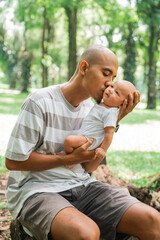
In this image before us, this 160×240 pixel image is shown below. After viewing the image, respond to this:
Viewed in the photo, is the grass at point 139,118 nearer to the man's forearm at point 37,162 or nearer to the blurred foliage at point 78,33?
the blurred foliage at point 78,33

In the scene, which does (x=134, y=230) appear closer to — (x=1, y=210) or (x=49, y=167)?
(x=49, y=167)

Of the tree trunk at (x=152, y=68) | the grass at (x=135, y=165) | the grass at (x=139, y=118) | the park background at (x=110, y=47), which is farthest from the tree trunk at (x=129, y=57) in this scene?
the grass at (x=135, y=165)

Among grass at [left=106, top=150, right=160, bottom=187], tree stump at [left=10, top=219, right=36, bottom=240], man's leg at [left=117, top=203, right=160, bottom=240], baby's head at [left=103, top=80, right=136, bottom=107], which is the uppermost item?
baby's head at [left=103, top=80, right=136, bottom=107]

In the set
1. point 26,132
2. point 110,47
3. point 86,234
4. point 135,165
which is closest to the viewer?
point 86,234

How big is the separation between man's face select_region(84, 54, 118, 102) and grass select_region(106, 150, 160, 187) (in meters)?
2.47

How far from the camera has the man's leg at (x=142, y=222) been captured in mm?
2020

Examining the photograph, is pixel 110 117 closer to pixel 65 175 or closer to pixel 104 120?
pixel 104 120

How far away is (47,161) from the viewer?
221 centimetres

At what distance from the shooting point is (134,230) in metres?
2.07

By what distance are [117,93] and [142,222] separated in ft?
3.32

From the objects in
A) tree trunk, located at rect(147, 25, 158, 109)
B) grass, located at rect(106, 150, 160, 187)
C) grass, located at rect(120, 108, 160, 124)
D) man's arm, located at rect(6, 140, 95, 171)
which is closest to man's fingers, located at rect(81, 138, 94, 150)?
man's arm, located at rect(6, 140, 95, 171)

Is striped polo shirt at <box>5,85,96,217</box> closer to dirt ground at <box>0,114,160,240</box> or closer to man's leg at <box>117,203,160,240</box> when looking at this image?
man's leg at <box>117,203,160,240</box>

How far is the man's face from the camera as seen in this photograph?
2.38 m

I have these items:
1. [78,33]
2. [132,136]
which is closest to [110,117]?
[132,136]
